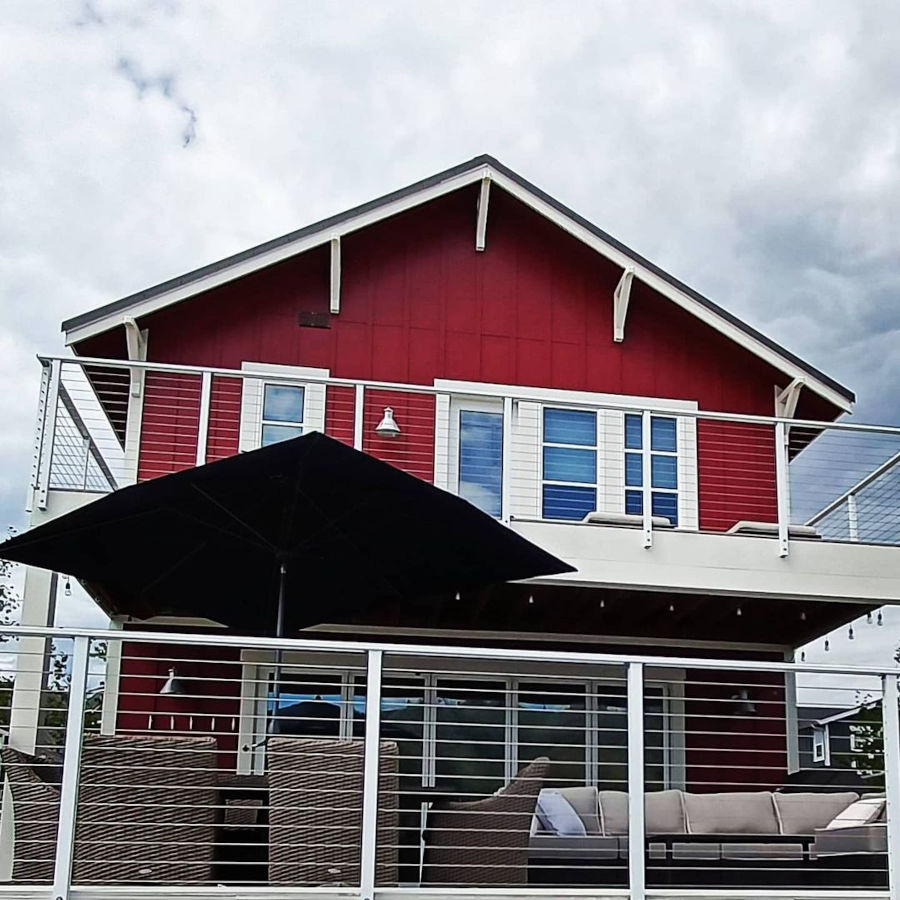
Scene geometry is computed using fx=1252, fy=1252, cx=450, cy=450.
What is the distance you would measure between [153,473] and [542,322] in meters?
4.37

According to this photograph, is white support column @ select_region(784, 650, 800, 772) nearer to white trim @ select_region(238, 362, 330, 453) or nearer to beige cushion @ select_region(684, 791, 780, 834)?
beige cushion @ select_region(684, 791, 780, 834)

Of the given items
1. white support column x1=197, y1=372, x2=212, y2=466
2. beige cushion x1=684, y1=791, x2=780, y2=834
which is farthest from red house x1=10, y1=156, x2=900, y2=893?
beige cushion x1=684, y1=791, x2=780, y2=834

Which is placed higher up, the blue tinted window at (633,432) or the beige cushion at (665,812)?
the blue tinted window at (633,432)

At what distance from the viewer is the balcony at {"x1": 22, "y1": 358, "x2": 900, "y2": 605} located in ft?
34.3

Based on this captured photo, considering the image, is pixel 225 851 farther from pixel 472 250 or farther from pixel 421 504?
pixel 472 250

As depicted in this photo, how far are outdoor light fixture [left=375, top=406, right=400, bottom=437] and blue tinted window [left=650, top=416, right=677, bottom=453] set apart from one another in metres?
2.75

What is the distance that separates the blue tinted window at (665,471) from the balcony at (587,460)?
16 millimetres

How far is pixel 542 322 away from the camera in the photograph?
1322 centimetres

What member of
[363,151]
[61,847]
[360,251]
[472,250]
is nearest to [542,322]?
[472,250]

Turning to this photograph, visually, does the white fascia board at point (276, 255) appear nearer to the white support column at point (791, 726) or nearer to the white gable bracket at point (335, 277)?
the white gable bracket at point (335, 277)

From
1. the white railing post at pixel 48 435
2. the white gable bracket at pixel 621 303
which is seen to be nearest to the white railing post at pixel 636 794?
the white railing post at pixel 48 435

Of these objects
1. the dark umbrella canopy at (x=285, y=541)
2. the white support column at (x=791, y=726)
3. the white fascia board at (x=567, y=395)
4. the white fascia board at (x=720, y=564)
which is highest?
the white fascia board at (x=567, y=395)

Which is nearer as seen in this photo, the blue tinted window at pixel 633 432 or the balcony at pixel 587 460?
the balcony at pixel 587 460

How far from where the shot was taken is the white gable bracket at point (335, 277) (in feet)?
40.9
